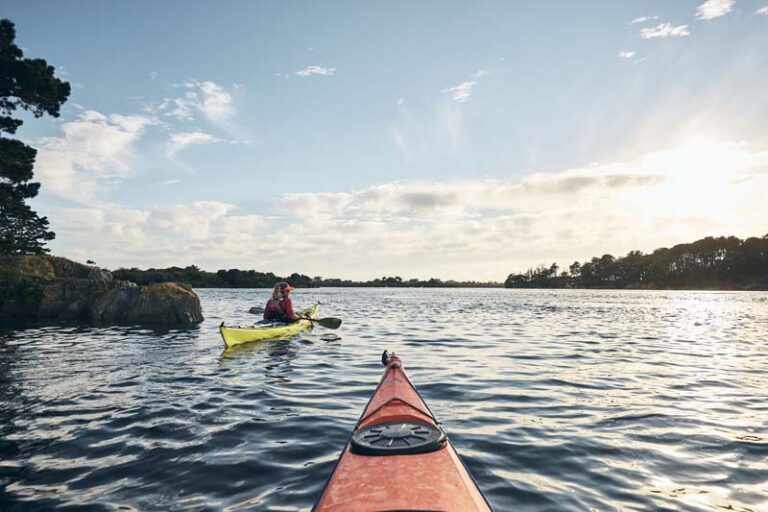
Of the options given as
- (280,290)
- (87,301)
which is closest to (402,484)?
(280,290)

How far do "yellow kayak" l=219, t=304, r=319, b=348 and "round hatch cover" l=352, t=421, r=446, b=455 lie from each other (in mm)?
8778

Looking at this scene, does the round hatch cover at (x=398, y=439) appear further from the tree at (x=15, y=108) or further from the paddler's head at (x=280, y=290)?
the tree at (x=15, y=108)

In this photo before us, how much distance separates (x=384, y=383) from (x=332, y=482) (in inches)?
110

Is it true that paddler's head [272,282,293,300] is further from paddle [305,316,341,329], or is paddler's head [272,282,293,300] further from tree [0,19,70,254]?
tree [0,19,70,254]

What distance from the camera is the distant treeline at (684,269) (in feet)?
485

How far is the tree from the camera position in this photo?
1828 cm

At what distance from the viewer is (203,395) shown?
7.76 meters

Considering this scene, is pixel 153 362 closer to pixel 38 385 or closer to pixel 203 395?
pixel 38 385

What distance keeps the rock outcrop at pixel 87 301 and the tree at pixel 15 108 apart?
5.79 ft

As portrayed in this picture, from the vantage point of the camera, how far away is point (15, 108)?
18.8m

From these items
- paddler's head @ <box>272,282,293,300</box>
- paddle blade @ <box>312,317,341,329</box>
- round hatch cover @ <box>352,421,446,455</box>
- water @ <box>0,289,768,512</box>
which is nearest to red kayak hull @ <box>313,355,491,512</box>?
round hatch cover @ <box>352,421,446,455</box>

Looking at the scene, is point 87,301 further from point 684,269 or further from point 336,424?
point 684,269

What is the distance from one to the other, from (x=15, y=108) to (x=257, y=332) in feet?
51.7

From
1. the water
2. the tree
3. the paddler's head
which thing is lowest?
the water
